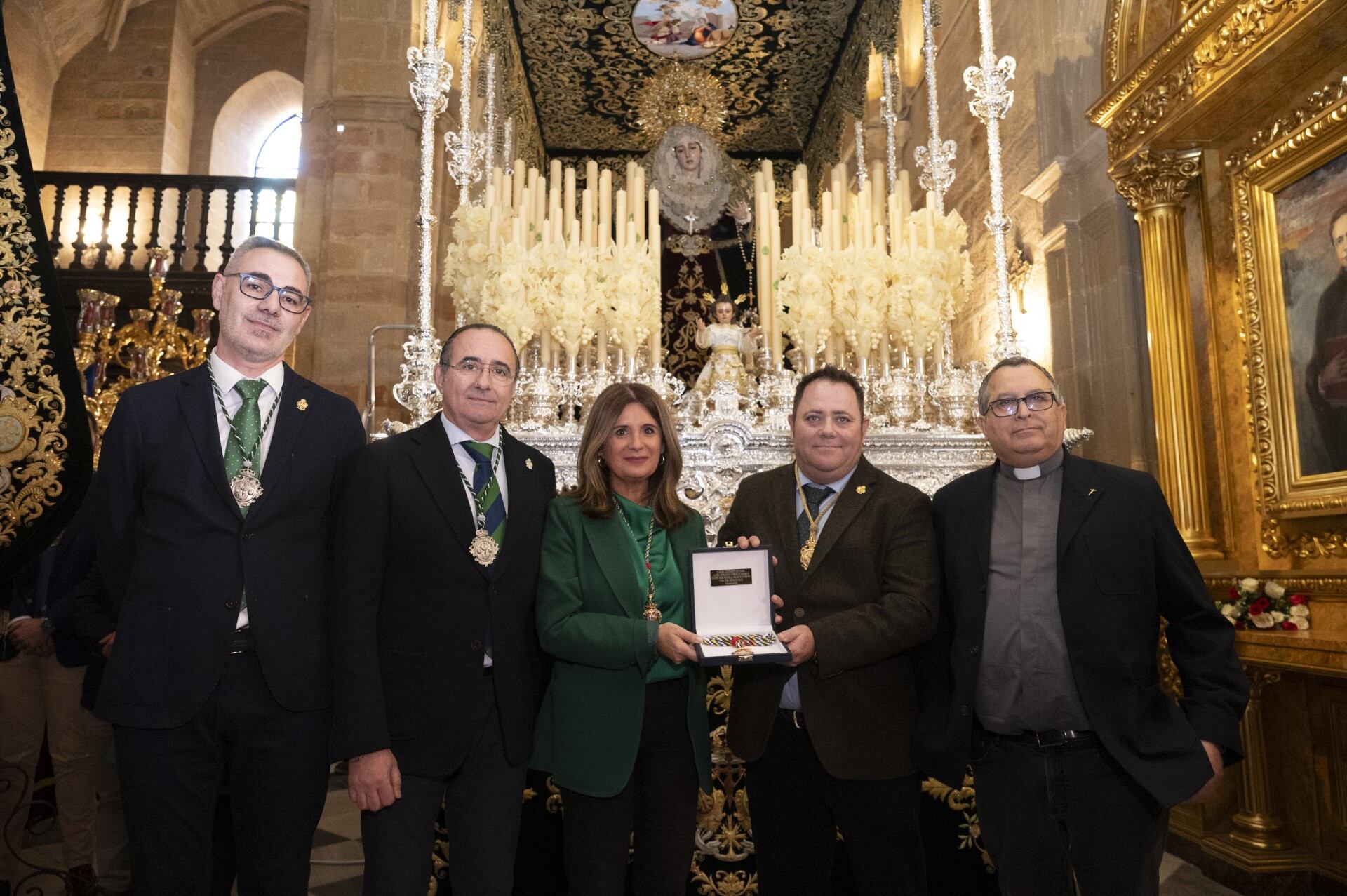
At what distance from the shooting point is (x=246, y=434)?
2168 mm

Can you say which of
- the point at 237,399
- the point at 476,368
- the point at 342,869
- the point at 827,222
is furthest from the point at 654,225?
the point at 342,869

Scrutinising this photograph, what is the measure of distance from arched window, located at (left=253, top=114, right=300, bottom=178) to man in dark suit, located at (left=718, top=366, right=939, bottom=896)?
628 inches

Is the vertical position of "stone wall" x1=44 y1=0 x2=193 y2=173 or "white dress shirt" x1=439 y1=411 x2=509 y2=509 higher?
"stone wall" x1=44 y1=0 x2=193 y2=173

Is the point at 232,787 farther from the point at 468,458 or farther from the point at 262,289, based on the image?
the point at 262,289

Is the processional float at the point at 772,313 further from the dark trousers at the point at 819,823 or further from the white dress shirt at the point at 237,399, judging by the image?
the white dress shirt at the point at 237,399

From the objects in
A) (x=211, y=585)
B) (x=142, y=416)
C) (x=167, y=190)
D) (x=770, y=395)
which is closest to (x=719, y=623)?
(x=211, y=585)

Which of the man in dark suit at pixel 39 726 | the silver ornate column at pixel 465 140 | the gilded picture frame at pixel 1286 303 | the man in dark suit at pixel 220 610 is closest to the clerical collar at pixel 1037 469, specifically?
the man in dark suit at pixel 220 610

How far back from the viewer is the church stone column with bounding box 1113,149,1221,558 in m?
4.45

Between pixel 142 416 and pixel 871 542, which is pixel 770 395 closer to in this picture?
pixel 871 542

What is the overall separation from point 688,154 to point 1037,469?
538 cm

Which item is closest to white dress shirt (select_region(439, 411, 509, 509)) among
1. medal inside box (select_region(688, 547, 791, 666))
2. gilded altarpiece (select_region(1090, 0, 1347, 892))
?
medal inside box (select_region(688, 547, 791, 666))

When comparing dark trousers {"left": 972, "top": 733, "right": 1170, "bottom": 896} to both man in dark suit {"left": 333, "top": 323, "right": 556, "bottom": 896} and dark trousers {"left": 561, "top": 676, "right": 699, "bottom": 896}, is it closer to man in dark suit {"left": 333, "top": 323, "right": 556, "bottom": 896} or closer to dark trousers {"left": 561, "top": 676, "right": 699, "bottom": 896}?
dark trousers {"left": 561, "top": 676, "right": 699, "bottom": 896}

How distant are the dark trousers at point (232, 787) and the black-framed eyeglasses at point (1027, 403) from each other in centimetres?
186

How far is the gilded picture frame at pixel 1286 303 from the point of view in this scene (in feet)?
12.2
